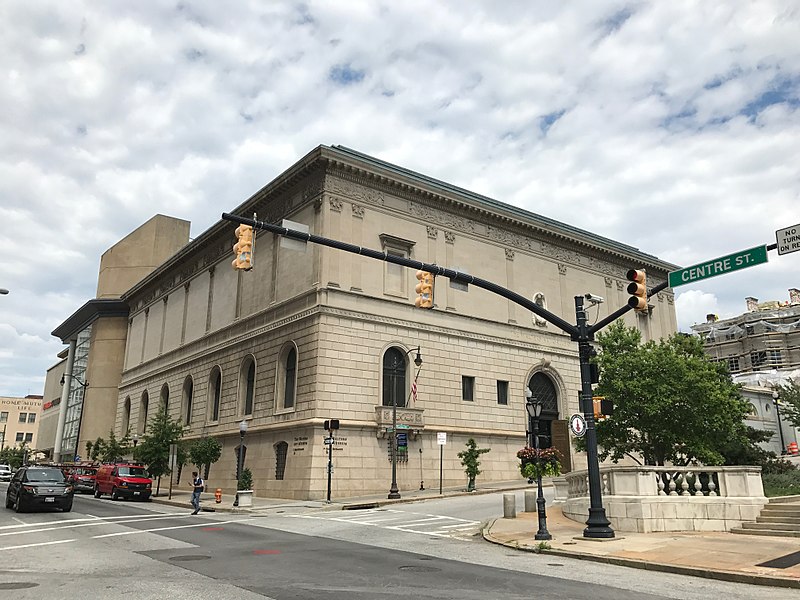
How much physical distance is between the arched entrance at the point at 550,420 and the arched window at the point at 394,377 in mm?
10344

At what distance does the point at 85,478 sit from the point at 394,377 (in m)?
21.1

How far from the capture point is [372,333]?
123 feet

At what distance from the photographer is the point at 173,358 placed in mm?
54594

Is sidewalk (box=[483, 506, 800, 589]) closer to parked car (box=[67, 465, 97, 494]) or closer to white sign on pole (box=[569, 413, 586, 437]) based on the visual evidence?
white sign on pole (box=[569, 413, 586, 437])

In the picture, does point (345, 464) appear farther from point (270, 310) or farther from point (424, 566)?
point (424, 566)

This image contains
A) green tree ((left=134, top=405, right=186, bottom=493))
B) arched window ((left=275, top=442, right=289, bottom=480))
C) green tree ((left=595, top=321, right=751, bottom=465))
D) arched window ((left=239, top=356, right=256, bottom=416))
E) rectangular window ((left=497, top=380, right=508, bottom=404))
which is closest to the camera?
green tree ((left=595, top=321, right=751, bottom=465))

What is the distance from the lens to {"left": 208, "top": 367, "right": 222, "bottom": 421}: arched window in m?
46.4

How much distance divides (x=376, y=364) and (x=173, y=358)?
24.4 m

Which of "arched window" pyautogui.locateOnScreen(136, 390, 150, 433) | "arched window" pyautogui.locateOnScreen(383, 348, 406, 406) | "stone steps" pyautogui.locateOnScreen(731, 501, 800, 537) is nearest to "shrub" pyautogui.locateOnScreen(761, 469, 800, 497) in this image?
"stone steps" pyautogui.locateOnScreen(731, 501, 800, 537)

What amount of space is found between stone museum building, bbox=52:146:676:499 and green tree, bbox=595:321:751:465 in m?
9.00

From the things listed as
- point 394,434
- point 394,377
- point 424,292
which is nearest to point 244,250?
point 424,292

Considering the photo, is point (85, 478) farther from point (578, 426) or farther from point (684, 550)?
point (684, 550)

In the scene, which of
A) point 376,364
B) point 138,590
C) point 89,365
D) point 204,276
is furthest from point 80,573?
point 89,365

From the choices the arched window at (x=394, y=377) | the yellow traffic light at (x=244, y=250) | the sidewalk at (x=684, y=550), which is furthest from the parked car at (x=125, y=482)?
the yellow traffic light at (x=244, y=250)
